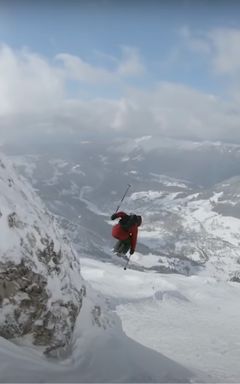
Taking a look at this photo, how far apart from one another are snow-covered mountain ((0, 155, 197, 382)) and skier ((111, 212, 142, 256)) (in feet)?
9.09

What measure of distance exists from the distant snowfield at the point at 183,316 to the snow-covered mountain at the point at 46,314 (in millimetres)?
4686

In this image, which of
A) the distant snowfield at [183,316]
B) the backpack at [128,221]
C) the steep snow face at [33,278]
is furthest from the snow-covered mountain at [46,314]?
the distant snowfield at [183,316]

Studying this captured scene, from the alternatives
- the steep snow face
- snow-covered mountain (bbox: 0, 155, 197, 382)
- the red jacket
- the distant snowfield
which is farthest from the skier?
the distant snowfield

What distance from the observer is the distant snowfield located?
81.4 feet

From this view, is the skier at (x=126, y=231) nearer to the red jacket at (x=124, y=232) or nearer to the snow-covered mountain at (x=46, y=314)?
the red jacket at (x=124, y=232)

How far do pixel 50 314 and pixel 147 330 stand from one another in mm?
15059

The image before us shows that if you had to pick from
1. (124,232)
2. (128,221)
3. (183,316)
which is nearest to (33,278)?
(128,221)

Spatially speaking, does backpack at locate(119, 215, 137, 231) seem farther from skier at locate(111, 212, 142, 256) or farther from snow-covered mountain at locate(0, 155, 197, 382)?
snow-covered mountain at locate(0, 155, 197, 382)

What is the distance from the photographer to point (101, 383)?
15.3 m

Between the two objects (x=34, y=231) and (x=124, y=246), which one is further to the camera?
(x=124, y=246)

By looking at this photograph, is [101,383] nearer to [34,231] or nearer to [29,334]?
[29,334]

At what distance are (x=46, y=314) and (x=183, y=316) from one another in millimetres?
21533

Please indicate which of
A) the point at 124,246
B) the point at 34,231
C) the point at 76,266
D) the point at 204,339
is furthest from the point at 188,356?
the point at 34,231

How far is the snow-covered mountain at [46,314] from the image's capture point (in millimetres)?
14250
